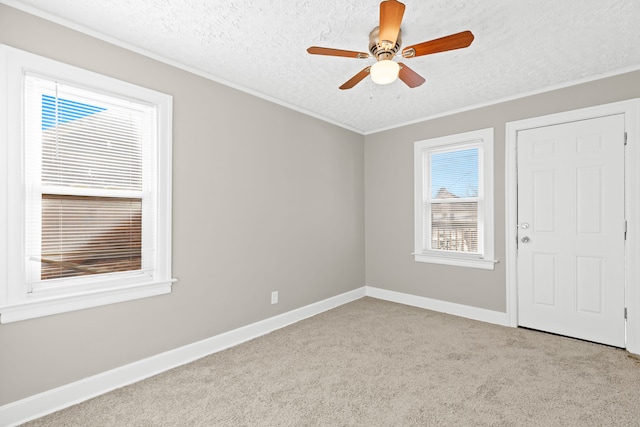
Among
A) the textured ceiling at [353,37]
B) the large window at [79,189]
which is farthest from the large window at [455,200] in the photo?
the large window at [79,189]

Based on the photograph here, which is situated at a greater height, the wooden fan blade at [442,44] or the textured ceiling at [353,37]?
the textured ceiling at [353,37]

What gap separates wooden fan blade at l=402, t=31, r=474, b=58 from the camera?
1683 millimetres

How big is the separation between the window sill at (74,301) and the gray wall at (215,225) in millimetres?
55

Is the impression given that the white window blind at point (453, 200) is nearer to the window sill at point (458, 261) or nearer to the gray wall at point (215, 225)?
the window sill at point (458, 261)

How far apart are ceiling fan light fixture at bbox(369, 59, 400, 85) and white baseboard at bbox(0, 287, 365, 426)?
2520 millimetres

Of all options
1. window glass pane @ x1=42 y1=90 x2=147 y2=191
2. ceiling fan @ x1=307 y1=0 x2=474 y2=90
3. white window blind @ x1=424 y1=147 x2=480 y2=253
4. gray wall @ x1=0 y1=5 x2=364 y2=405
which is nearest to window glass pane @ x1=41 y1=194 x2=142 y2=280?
window glass pane @ x1=42 y1=90 x2=147 y2=191

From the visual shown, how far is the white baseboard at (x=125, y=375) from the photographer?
1.85m

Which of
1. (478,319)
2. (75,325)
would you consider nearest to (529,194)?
(478,319)

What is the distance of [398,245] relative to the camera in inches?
169

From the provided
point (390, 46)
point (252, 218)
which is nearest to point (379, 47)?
point (390, 46)

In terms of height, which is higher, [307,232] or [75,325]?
[307,232]

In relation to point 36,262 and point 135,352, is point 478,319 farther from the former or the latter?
point 36,262

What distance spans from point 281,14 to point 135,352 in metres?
2.60

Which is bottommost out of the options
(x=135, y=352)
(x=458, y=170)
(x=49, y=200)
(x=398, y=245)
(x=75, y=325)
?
(x=135, y=352)
